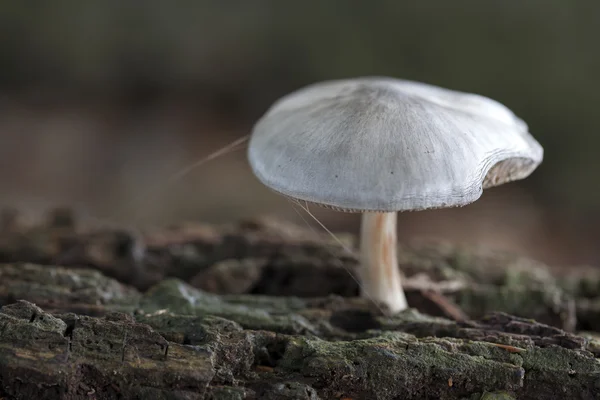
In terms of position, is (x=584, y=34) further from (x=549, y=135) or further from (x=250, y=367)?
(x=250, y=367)

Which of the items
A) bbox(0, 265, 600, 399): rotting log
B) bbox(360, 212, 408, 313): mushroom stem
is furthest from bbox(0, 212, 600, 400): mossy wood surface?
bbox(360, 212, 408, 313): mushroom stem

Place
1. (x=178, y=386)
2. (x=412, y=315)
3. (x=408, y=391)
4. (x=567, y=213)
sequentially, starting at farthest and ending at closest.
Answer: (x=567, y=213), (x=412, y=315), (x=408, y=391), (x=178, y=386)

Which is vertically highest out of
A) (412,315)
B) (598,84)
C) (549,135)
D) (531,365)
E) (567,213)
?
(598,84)

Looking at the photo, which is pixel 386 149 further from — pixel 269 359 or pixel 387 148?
pixel 269 359

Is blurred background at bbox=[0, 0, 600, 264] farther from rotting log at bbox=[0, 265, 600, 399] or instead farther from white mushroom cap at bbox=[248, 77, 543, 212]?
white mushroom cap at bbox=[248, 77, 543, 212]

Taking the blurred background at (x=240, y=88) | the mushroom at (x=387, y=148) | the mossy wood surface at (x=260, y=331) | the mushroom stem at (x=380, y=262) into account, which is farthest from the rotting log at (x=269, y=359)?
the blurred background at (x=240, y=88)

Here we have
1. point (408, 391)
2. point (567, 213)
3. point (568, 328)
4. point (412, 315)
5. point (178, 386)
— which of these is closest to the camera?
point (178, 386)

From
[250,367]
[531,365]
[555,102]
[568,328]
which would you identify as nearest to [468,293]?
[568,328]

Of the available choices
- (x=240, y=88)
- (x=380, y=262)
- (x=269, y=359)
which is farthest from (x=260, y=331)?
(x=240, y=88)
